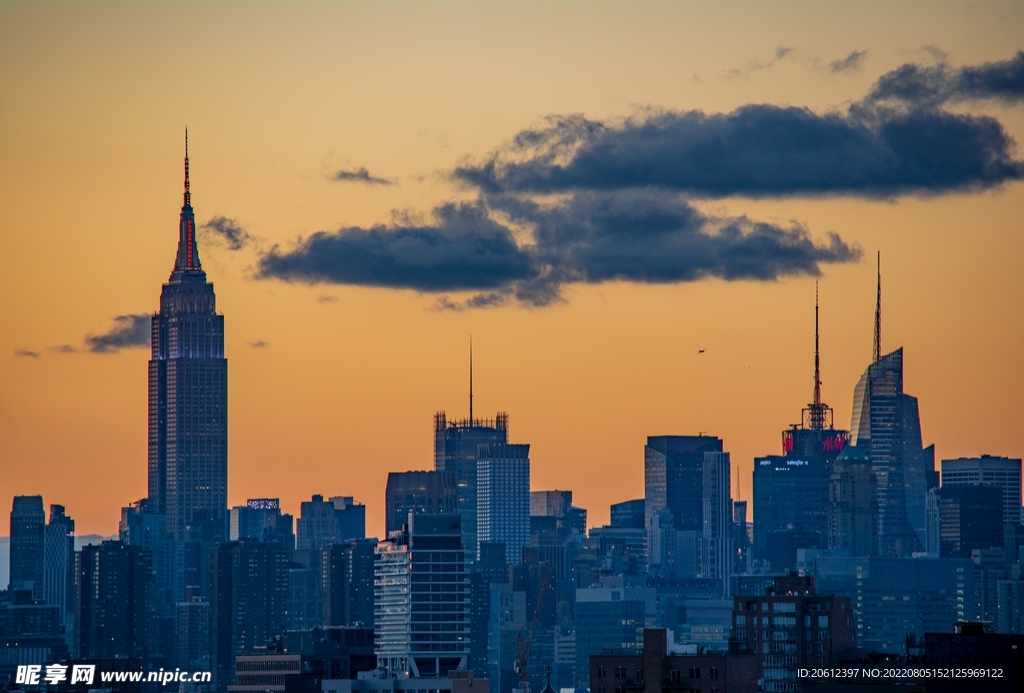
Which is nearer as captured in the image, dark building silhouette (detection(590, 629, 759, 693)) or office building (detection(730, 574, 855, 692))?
dark building silhouette (detection(590, 629, 759, 693))

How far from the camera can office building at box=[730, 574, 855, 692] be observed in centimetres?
13775

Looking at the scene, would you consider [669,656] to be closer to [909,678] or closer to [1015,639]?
[909,678]

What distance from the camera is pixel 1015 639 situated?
310ft

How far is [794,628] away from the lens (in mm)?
141000

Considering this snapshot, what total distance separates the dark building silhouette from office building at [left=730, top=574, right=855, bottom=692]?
11209mm

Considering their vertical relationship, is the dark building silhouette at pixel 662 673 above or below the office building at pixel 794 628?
below

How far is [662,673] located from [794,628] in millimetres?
19836

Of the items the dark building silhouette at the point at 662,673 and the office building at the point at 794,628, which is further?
the office building at the point at 794,628

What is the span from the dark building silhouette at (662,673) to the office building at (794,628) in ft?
36.8

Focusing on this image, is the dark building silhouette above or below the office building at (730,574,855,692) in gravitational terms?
below

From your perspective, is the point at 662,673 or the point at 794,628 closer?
the point at 662,673

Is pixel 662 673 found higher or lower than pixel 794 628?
lower

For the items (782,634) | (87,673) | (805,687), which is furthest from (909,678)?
(87,673)

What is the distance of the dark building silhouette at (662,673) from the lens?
12206 centimetres
